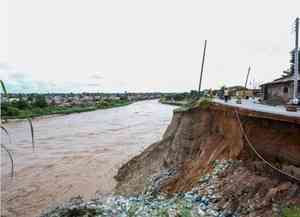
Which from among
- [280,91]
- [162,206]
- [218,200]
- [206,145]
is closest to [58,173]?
[206,145]

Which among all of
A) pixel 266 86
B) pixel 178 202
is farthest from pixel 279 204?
pixel 266 86

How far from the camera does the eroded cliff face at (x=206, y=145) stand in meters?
6.78

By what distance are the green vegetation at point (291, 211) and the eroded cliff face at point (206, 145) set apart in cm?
146

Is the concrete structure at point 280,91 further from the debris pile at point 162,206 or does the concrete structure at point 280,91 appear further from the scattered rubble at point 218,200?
the debris pile at point 162,206

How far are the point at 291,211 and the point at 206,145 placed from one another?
5.56m

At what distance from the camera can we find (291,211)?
474 centimetres

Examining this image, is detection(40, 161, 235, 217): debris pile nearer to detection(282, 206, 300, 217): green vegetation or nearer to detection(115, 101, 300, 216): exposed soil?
detection(115, 101, 300, 216): exposed soil

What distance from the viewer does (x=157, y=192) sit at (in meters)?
8.64

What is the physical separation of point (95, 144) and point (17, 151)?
617 centimetres

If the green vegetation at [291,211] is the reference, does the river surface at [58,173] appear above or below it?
below

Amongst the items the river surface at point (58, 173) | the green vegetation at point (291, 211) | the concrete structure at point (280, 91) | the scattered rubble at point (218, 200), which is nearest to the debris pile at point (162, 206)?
the scattered rubble at point (218, 200)

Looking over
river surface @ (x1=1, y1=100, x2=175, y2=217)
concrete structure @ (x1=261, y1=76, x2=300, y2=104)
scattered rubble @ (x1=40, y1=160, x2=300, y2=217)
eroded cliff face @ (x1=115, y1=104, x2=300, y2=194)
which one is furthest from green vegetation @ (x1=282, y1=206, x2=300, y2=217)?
concrete structure @ (x1=261, y1=76, x2=300, y2=104)

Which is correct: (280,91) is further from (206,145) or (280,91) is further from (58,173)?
(58,173)

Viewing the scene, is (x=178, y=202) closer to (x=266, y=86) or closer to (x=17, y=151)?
(x=17, y=151)
